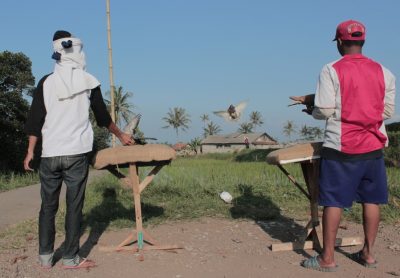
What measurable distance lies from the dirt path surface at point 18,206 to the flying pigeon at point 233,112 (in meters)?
3.30

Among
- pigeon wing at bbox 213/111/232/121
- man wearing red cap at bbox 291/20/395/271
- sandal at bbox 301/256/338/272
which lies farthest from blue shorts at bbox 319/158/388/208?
pigeon wing at bbox 213/111/232/121

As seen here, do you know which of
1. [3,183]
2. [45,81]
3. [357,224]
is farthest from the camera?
[3,183]

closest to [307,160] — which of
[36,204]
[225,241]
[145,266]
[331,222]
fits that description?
[331,222]

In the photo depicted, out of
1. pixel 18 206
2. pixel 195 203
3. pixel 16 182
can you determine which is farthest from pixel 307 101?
pixel 16 182

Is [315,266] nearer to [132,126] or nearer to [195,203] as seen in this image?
[132,126]

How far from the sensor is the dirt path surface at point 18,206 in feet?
23.0

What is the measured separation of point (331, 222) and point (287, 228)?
1960 mm

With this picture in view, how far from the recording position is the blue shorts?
145 inches

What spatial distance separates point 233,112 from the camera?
20.9ft

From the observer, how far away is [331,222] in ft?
12.2

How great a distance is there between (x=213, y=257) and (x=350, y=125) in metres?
1.75

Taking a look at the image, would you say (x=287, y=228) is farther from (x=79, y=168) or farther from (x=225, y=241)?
(x=79, y=168)

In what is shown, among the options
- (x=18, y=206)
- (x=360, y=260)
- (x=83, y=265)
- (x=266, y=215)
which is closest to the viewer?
(x=360, y=260)

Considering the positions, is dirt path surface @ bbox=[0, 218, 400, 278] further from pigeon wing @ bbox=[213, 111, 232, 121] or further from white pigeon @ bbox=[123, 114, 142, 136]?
pigeon wing @ bbox=[213, 111, 232, 121]
